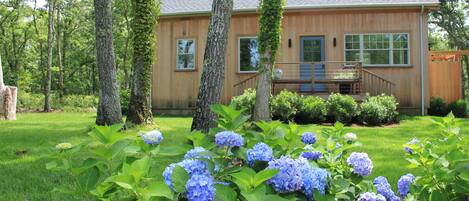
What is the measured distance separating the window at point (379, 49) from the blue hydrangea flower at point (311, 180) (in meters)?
14.6

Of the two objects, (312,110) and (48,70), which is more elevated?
(48,70)

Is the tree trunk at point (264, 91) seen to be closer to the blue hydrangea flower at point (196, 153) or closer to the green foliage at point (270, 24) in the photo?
the green foliage at point (270, 24)

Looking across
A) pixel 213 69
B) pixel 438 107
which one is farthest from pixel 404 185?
pixel 438 107

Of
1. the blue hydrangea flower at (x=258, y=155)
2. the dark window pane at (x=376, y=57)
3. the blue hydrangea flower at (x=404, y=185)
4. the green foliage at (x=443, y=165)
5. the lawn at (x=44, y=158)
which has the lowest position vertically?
the lawn at (x=44, y=158)

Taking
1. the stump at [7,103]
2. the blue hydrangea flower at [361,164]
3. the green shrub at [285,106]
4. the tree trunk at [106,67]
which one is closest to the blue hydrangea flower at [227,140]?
the blue hydrangea flower at [361,164]

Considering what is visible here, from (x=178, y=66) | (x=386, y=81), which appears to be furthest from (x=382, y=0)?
(x=178, y=66)

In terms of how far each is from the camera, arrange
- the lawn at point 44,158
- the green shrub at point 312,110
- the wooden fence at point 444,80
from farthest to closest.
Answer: the wooden fence at point 444,80 → the green shrub at point 312,110 → the lawn at point 44,158

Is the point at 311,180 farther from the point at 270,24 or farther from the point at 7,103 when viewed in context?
the point at 7,103

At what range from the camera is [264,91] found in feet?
36.5

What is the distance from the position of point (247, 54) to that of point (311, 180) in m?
14.9

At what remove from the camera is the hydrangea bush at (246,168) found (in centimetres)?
122

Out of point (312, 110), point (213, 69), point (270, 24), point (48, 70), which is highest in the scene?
point (270, 24)

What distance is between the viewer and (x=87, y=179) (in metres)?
1.37

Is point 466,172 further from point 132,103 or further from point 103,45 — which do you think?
point 132,103
